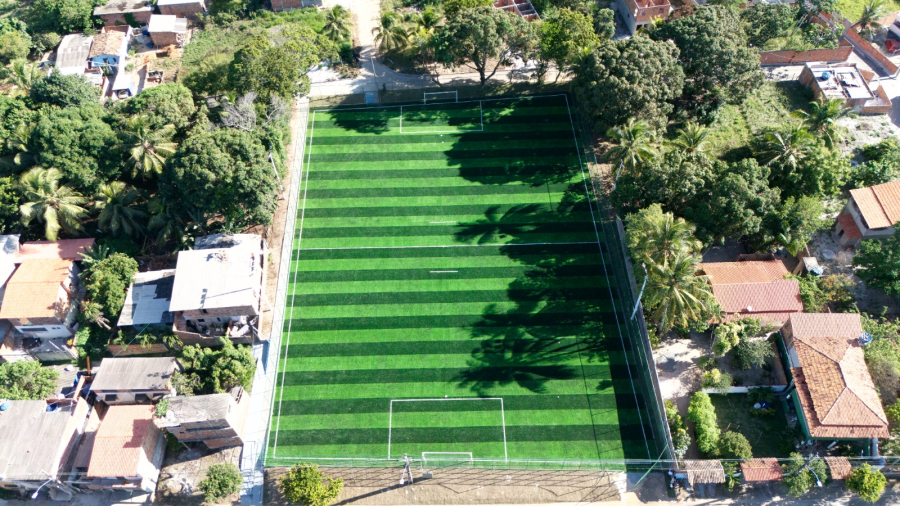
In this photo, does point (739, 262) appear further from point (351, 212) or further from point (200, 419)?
point (200, 419)

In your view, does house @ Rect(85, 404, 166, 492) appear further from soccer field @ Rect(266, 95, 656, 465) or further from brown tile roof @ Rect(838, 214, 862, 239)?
brown tile roof @ Rect(838, 214, 862, 239)

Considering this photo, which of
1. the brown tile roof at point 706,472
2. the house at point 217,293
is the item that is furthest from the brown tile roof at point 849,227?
the house at point 217,293

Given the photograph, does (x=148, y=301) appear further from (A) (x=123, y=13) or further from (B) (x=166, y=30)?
(A) (x=123, y=13)

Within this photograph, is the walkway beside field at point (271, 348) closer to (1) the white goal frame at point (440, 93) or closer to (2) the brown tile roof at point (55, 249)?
(1) the white goal frame at point (440, 93)

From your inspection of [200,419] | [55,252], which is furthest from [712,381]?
[55,252]

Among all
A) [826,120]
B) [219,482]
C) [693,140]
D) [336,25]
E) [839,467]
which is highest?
[336,25]

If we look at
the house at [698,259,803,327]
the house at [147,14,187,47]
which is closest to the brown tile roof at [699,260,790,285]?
→ the house at [698,259,803,327]

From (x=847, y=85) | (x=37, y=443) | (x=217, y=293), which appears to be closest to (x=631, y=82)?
(x=847, y=85)
